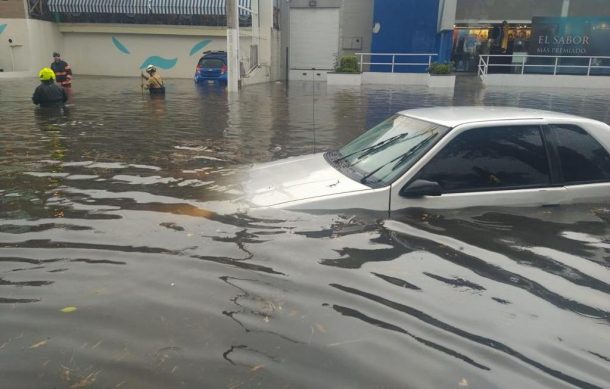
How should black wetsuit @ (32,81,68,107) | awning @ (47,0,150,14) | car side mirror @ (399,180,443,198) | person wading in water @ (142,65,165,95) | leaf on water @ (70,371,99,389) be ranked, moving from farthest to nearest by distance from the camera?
awning @ (47,0,150,14) < person wading in water @ (142,65,165,95) < black wetsuit @ (32,81,68,107) < car side mirror @ (399,180,443,198) < leaf on water @ (70,371,99,389)

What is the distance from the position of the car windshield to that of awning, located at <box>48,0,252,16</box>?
28.8m

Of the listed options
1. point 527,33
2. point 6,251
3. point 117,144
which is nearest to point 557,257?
point 6,251

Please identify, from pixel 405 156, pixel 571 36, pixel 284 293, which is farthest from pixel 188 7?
pixel 284 293

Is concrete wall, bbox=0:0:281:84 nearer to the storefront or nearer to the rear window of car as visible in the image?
the rear window of car

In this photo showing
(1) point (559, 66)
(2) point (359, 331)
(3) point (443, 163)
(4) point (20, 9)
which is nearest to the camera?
(2) point (359, 331)

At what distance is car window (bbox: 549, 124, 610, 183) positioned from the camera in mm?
4727

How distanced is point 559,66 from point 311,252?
89.5 feet

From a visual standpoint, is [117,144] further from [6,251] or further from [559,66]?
[559,66]

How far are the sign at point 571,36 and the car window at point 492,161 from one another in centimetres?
2567

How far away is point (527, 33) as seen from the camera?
31.7 metres

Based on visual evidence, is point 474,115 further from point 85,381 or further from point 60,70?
point 60,70

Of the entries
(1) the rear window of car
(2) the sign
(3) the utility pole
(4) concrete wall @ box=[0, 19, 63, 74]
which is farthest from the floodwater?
(4) concrete wall @ box=[0, 19, 63, 74]

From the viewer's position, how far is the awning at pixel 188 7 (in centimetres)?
3150

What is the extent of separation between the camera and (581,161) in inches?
188
